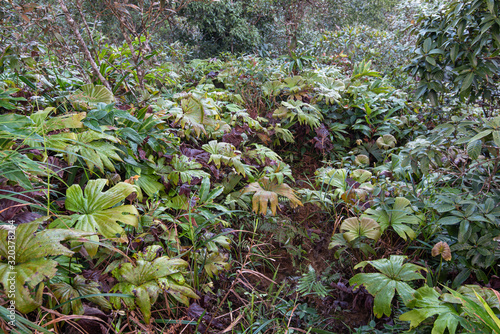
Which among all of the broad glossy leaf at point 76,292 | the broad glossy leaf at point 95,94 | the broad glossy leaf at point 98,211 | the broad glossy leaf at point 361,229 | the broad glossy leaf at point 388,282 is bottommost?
the broad glossy leaf at point 388,282

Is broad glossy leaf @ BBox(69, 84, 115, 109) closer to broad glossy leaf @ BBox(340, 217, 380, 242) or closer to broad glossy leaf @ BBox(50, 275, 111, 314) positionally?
broad glossy leaf @ BBox(50, 275, 111, 314)

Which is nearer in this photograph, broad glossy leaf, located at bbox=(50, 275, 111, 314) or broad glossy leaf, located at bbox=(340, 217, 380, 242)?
broad glossy leaf, located at bbox=(50, 275, 111, 314)

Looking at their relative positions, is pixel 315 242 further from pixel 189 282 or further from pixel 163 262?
pixel 163 262


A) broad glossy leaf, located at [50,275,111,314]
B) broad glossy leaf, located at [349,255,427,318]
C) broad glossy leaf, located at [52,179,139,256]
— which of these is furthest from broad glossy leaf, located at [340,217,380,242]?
broad glossy leaf, located at [50,275,111,314]

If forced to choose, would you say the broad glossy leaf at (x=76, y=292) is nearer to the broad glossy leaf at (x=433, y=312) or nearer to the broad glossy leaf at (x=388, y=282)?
the broad glossy leaf at (x=388, y=282)

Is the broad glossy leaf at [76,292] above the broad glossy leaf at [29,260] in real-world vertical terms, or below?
below

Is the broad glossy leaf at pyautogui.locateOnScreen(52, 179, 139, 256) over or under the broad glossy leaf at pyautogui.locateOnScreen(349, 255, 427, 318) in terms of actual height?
over

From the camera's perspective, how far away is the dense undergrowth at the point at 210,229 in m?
1.22

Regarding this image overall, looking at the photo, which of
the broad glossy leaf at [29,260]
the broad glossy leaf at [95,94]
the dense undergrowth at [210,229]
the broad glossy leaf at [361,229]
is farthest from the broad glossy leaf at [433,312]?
the broad glossy leaf at [95,94]

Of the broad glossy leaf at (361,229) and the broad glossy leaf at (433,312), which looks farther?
the broad glossy leaf at (361,229)

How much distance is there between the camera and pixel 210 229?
6.30 feet

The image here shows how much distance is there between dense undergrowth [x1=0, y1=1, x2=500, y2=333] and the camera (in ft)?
3.99

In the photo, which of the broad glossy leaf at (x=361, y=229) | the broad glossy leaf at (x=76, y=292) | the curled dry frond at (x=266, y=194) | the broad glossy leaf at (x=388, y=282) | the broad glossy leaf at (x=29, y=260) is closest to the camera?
the broad glossy leaf at (x=29, y=260)

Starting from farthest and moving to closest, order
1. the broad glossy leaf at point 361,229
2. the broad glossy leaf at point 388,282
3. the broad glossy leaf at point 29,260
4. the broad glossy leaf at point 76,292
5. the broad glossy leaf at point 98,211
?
1. the broad glossy leaf at point 361,229
2. the broad glossy leaf at point 388,282
3. the broad glossy leaf at point 98,211
4. the broad glossy leaf at point 76,292
5. the broad glossy leaf at point 29,260
